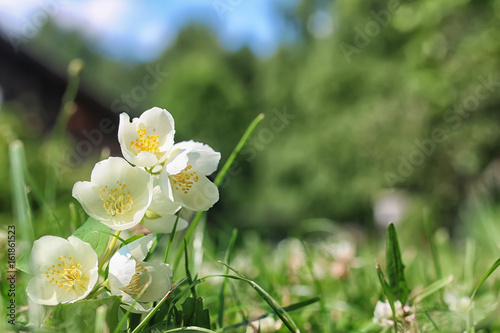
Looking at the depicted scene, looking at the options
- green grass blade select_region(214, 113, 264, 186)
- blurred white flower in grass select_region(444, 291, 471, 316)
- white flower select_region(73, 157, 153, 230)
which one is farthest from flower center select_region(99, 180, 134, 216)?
blurred white flower in grass select_region(444, 291, 471, 316)

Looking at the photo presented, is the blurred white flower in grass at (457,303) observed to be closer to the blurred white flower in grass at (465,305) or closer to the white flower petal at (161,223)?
the blurred white flower in grass at (465,305)

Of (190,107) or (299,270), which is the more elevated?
(190,107)

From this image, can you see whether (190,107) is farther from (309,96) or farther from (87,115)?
(87,115)

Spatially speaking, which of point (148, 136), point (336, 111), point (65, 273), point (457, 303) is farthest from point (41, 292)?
point (336, 111)

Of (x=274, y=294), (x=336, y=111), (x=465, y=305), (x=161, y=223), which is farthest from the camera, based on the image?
(x=336, y=111)

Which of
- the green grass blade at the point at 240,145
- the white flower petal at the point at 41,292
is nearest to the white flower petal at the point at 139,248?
the white flower petal at the point at 41,292

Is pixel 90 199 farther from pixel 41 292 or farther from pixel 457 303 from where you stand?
pixel 457 303

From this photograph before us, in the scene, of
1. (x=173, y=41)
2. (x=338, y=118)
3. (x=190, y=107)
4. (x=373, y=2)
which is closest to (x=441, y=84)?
(x=373, y=2)
